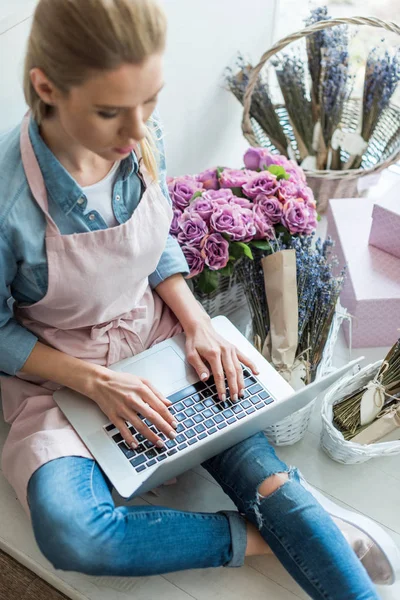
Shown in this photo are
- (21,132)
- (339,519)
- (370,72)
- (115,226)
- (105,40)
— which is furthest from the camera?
(370,72)

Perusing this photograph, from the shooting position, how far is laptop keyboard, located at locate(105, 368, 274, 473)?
1.44 meters

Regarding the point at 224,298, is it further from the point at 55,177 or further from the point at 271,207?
the point at 55,177

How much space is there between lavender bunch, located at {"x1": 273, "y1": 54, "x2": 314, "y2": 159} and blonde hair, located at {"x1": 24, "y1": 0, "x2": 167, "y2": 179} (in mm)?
1199

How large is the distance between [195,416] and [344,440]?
0.40 meters

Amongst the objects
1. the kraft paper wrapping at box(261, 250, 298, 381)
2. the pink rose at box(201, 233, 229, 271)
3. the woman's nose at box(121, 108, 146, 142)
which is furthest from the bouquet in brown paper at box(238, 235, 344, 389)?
the woman's nose at box(121, 108, 146, 142)

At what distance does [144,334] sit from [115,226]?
0.31m

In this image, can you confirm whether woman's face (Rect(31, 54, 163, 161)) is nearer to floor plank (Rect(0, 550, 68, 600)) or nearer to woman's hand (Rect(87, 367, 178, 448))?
woman's hand (Rect(87, 367, 178, 448))

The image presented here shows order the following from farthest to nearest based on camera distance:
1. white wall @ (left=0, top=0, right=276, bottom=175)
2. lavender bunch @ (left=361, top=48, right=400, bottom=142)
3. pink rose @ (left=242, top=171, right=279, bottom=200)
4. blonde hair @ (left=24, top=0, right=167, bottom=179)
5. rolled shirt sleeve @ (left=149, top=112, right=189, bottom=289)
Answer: lavender bunch @ (left=361, top=48, right=400, bottom=142)
white wall @ (left=0, top=0, right=276, bottom=175)
pink rose @ (left=242, top=171, right=279, bottom=200)
rolled shirt sleeve @ (left=149, top=112, right=189, bottom=289)
blonde hair @ (left=24, top=0, right=167, bottom=179)

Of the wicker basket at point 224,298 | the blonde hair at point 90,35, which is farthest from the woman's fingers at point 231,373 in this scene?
the blonde hair at point 90,35

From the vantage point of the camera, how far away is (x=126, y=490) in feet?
4.56

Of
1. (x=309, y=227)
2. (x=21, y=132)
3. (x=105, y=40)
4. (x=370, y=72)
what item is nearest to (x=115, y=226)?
(x=21, y=132)

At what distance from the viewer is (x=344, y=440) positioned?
1669mm

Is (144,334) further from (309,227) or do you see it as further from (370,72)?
(370,72)

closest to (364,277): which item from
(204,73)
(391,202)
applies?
(391,202)
